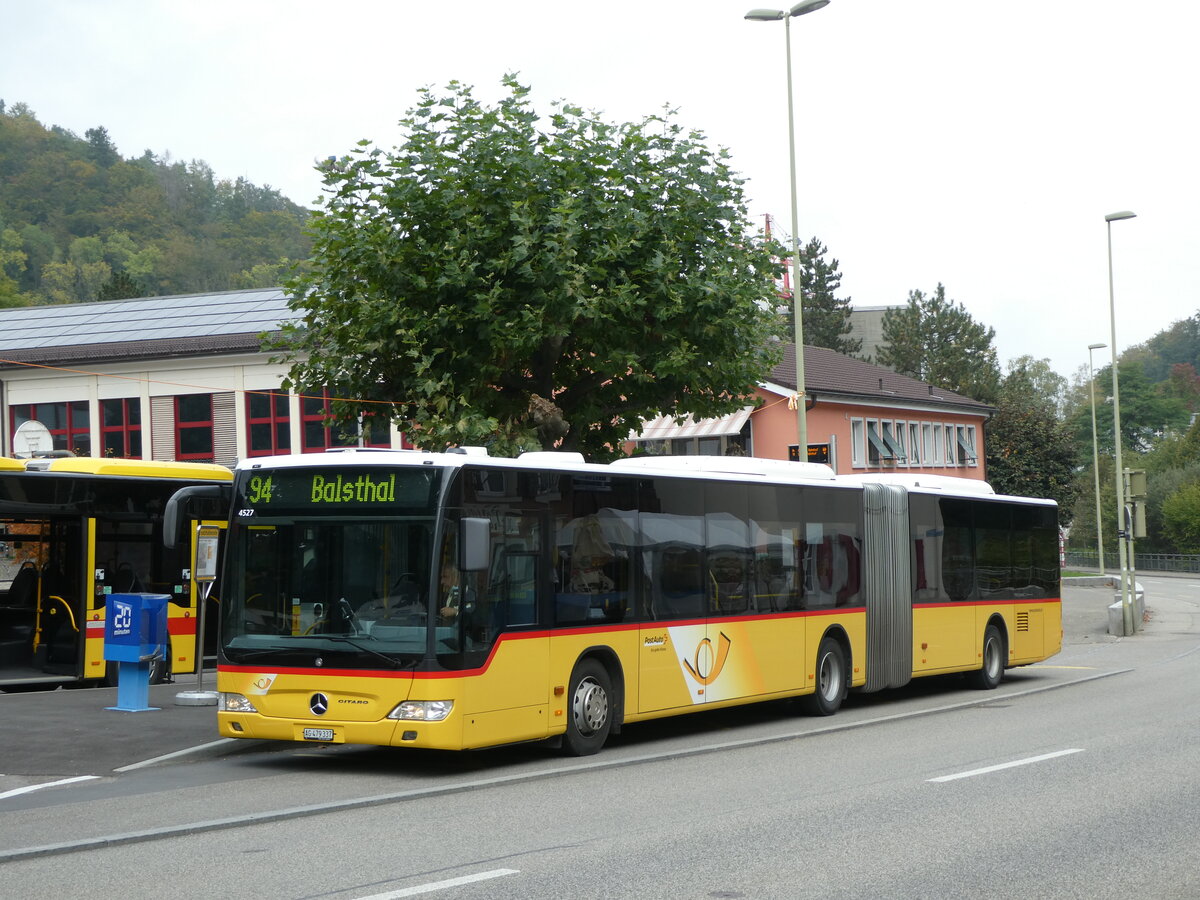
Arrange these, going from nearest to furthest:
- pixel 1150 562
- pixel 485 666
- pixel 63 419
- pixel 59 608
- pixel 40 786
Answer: pixel 40 786 < pixel 485 666 < pixel 59 608 < pixel 63 419 < pixel 1150 562

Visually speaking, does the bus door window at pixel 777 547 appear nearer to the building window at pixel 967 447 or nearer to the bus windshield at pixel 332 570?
the bus windshield at pixel 332 570

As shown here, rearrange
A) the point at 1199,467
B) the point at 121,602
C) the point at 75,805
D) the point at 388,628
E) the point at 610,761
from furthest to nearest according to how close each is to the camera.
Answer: the point at 1199,467 < the point at 121,602 < the point at 610,761 < the point at 388,628 < the point at 75,805

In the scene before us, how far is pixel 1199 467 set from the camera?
95.8 meters

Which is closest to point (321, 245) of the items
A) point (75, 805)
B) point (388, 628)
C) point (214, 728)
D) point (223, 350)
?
point (214, 728)

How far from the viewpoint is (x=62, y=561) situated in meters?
20.2

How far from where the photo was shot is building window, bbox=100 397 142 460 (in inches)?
1826

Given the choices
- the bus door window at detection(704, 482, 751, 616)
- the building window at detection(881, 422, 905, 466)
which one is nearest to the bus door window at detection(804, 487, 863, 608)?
the bus door window at detection(704, 482, 751, 616)

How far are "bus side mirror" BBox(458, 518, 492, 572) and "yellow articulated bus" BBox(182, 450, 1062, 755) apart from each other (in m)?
0.02

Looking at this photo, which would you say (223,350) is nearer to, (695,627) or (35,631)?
(35,631)

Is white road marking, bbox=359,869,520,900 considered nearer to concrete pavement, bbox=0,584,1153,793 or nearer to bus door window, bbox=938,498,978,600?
concrete pavement, bbox=0,584,1153,793

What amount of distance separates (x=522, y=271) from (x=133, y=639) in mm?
6283

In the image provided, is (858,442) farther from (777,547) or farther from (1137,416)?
(1137,416)

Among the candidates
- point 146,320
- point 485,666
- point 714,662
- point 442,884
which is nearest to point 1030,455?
point 146,320

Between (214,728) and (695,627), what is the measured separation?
505 centimetres
